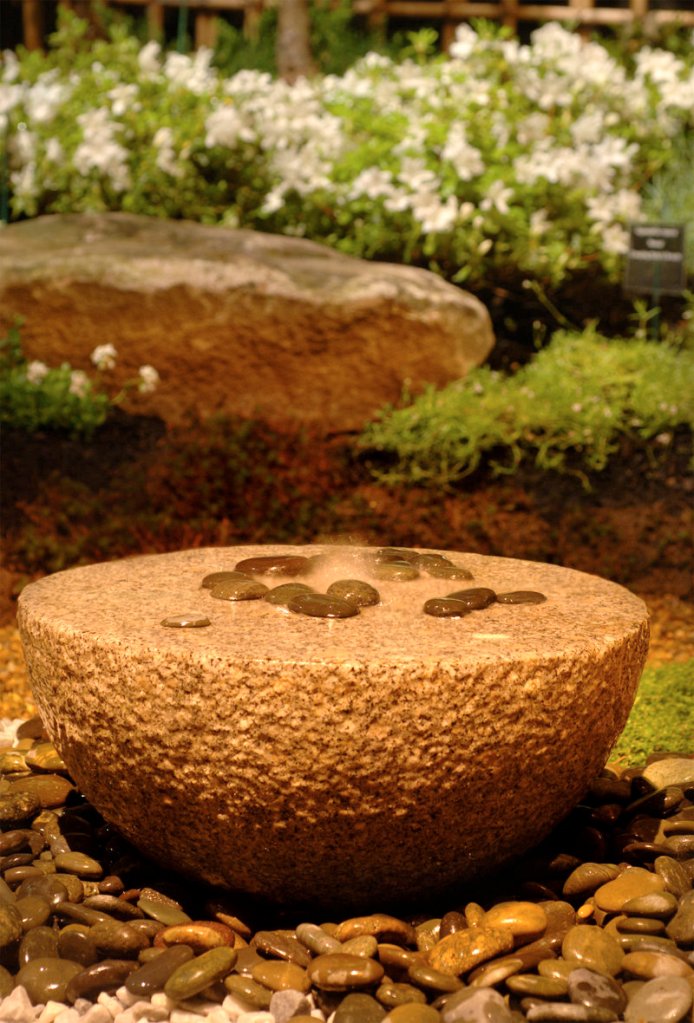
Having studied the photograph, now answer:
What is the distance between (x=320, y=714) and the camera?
6.20 ft

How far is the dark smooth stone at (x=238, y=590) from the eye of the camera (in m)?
2.38

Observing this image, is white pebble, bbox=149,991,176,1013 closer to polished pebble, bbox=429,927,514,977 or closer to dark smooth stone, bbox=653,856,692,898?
polished pebble, bbox=429,927,514,977

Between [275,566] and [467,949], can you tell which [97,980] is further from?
[275,566]

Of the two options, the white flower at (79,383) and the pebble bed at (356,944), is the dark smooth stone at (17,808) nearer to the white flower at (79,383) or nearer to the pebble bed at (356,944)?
the pebble bed at (356,944)

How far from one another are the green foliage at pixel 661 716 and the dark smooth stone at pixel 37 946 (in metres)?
1.65

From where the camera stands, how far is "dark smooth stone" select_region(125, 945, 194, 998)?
6.33ft

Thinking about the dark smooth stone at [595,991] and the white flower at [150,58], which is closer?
the dark smooth stone at [595,991]

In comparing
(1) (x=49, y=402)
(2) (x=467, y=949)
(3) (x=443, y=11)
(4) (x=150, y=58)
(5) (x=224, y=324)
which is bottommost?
(2) (x=467, y=949)

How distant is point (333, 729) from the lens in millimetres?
1895

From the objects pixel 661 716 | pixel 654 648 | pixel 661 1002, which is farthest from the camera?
pixel 654 648

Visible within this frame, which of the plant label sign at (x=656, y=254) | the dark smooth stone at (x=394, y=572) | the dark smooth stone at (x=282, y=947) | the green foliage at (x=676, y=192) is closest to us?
the dark smooth stone at (x=282, y=947)

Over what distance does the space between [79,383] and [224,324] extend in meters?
0.66

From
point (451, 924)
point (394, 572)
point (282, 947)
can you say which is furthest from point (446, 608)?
point (282, 947)

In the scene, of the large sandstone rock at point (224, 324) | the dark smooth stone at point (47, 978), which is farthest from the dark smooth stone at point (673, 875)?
the large sandstone rock at point (224, 324)
